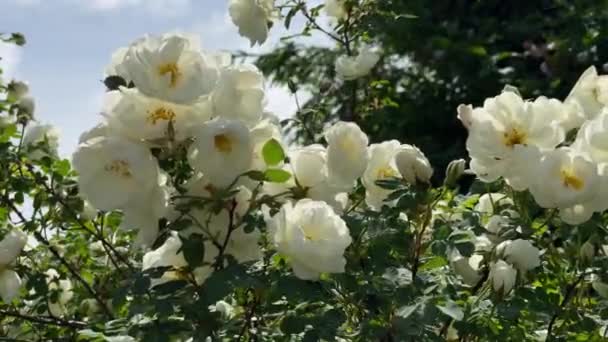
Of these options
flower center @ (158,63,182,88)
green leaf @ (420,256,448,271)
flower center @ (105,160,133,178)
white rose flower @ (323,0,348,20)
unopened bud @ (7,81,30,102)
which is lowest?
green leaf @ (420,256,448,271)

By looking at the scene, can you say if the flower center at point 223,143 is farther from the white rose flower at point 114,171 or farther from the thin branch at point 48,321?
the thin branch at point 48,321

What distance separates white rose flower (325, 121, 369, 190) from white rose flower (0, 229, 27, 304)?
825 millimetres

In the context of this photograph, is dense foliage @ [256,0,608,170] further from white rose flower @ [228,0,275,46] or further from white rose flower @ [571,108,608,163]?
white rose flower @ [571,108,608,163]

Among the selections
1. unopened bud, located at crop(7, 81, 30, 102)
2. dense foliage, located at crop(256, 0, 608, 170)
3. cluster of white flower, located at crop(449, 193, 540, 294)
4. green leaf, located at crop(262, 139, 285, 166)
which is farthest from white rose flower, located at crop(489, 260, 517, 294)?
dense foliage, located at crop(256, 0, 608, 170)

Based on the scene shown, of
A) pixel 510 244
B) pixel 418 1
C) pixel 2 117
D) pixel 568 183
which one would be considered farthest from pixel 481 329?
pixel 418 1

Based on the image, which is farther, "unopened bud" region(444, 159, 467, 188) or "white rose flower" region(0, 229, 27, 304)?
Answer: "white rose flower" region(0, 229, 27, 304)

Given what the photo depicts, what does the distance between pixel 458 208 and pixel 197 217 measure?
2.11 feet

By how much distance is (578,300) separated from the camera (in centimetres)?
219

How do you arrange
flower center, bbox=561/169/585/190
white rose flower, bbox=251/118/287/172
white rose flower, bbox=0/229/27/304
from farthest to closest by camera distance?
white rose flower, bbox=0/229/27/304
flower center, bbox=561/169/585/190
white rose flower, bbox=251/118/287/172

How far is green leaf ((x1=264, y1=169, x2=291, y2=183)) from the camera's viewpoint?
5.23 ft

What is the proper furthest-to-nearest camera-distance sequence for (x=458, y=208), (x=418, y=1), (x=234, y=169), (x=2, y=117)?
(x=418, y=1) < (x=2, y=117) < (x=458, y=208) < (x=234, y=169)

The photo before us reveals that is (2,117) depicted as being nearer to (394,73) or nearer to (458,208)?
(458,208)

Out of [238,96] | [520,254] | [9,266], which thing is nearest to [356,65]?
[9,266]

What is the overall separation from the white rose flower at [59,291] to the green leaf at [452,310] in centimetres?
151
